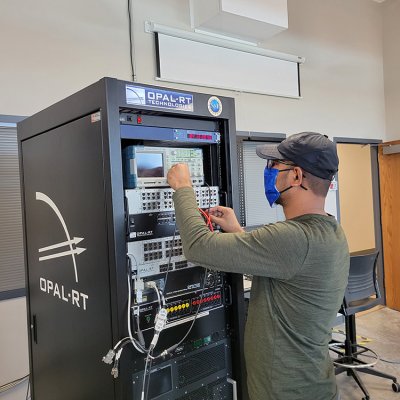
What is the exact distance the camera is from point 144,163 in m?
1.28

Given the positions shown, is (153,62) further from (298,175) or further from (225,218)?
(298,175)

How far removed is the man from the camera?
3.75 feet

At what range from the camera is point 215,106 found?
1428 mm

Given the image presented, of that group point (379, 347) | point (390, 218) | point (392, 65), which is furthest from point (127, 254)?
point (392, 65)

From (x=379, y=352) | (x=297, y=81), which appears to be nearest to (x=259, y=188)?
(x=297, y=81)

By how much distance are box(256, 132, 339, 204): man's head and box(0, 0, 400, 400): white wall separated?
1.90 m

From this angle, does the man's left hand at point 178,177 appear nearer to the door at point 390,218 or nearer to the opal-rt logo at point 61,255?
the opal-rt logo at point 61,255

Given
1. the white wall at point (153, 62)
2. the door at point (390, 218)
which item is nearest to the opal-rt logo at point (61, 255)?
the white wall at point (153, 62)

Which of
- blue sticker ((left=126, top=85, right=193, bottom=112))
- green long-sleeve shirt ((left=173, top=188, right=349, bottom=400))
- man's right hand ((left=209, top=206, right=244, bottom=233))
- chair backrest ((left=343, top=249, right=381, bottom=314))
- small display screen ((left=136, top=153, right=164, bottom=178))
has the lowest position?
chair backrest ((left=343, top=249, right=381, bottom=314))

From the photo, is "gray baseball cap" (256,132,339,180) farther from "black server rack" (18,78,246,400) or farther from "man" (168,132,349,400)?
"black server rack" (18,78,246,400)

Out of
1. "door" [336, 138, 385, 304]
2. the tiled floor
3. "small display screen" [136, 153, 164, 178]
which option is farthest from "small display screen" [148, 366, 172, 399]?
"door" [336, 138, 385, 304]

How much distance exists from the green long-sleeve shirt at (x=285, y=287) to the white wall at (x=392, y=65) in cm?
418

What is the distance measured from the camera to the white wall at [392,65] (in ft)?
15.5

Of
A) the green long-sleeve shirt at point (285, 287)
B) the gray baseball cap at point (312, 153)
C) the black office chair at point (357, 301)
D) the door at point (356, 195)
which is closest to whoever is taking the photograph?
the green long-sleeve shirt at point (285, 287)
